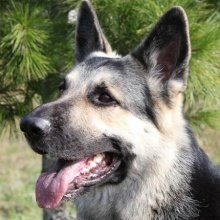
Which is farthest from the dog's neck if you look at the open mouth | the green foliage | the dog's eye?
the green foliage

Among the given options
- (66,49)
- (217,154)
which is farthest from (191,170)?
(217,154)

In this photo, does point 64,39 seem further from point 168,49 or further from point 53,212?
point 53,212

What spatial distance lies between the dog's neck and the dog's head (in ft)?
0.25

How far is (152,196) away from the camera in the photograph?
360 centimetres

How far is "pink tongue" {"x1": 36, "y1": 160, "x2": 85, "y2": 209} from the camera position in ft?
11.4

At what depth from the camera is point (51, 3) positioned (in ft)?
15.4

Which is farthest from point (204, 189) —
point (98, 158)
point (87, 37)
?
point (87, 37)

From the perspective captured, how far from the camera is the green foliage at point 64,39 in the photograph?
4309 mm

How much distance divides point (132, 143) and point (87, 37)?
3.22ft

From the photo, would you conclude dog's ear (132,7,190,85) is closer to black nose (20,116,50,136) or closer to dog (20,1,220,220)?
dog (20,1,220,220)

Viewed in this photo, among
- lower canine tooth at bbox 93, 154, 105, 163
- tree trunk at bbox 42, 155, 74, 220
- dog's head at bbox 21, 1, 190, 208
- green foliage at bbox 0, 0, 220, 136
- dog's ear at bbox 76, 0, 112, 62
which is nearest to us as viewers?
dog's head at bbox 21, 1, 190, 208

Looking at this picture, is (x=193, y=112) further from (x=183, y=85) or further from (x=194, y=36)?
(x=183, y=85)

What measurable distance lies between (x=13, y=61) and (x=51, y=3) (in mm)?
568

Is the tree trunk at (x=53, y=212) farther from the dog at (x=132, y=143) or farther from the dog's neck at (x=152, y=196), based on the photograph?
the dog's neck at (x=152, y=196)
